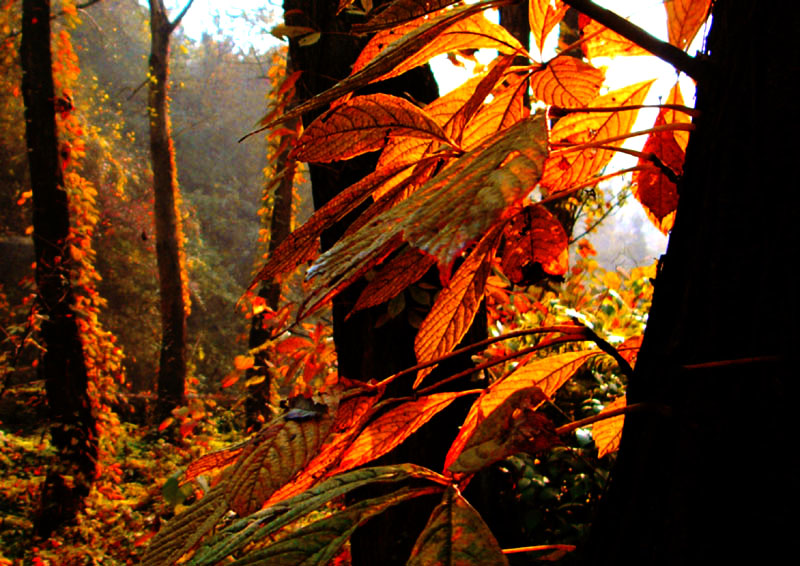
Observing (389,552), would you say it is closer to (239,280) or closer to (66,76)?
(66,76)

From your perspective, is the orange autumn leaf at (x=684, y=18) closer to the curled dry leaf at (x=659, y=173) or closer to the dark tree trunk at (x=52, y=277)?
the curled dry leaf at (x=659, y=173)

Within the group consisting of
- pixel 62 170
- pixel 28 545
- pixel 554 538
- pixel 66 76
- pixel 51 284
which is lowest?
pixel 28 545

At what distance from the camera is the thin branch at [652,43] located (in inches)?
10.3

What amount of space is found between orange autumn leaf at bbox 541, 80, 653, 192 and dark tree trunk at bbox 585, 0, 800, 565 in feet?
0.43

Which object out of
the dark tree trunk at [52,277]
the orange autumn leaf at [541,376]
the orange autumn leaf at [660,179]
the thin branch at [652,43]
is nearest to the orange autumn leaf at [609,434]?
the orange autumn leaf at [541,376]

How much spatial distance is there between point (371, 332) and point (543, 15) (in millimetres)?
631

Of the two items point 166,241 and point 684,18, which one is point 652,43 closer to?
point 684,18

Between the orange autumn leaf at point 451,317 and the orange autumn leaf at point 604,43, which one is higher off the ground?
the orange autumn leaf at point 604,43

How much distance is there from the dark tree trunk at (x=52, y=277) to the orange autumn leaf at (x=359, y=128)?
156 inches

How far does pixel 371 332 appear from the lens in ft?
2.99

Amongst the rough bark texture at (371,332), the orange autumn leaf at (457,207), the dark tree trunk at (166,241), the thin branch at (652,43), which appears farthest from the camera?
the dark tree trunk at (166,241)

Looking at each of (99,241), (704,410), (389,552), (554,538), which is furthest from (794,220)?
(99,241)

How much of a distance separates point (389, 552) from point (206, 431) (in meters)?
5.42

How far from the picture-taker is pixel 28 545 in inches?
144
